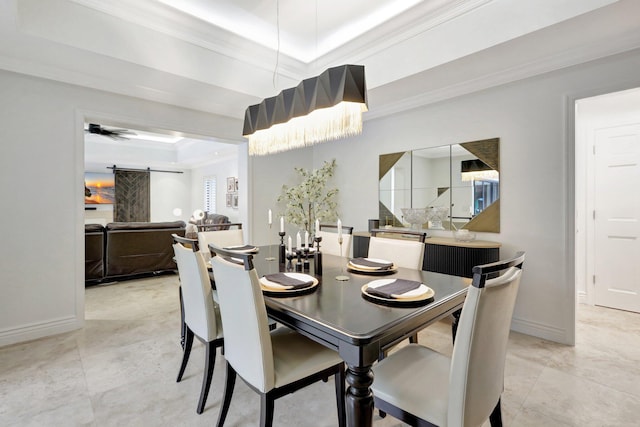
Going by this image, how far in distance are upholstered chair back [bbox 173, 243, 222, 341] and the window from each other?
22.1 ft

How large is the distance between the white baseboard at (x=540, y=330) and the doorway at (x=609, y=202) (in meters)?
1.46

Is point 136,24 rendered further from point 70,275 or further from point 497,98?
point 497,98

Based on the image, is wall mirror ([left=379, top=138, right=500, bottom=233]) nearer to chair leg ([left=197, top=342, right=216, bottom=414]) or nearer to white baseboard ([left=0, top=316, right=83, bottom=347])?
chair leg ([left=197, top=342, right=216, bottom=414])

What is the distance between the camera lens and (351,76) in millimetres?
1737

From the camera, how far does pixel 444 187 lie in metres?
3.54

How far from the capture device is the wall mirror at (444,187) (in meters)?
3.15

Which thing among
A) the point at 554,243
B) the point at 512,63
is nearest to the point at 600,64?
the point at 512,63

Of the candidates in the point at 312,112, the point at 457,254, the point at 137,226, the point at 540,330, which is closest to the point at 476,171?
the point at 457,254

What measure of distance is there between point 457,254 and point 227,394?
7.85 feet

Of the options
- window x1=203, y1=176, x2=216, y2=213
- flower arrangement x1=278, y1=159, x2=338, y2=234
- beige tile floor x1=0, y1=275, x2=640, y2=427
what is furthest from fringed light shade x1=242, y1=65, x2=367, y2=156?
window x1=203, y1=176, x2=216, y2=213

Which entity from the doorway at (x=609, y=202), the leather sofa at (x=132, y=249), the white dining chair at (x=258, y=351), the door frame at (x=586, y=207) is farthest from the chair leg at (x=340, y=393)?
the leather sofa at (x=132, y=249)

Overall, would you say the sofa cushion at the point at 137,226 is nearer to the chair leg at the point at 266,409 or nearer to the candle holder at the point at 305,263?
the candle holder at the point at 305,263

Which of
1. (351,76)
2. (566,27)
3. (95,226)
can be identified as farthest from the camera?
(95,226)

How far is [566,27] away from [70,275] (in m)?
4.76
